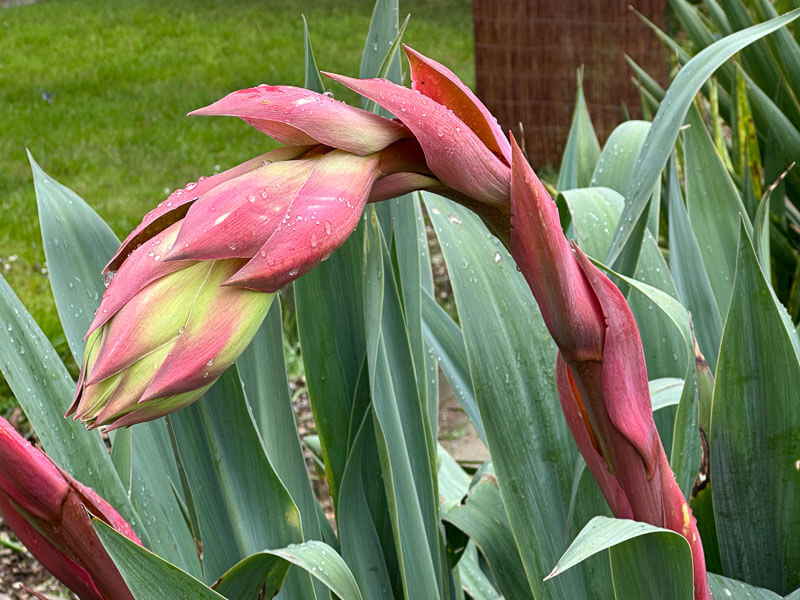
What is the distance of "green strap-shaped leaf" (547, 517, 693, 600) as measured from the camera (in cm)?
44

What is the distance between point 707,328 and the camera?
0.88 metres

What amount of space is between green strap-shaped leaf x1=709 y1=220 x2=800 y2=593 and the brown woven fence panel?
4077mm

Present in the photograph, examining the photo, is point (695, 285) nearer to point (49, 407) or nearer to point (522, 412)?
point (522, 412)

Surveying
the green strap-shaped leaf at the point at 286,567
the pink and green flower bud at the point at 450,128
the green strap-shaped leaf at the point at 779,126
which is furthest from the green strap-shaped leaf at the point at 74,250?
the green strap-shaped leaf at the point at 779,126

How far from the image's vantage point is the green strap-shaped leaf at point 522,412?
675mm

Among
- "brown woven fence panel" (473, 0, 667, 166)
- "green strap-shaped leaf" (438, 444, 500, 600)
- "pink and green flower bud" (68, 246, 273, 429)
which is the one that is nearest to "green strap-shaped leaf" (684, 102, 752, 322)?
"green strap-shaped leaf" (438, 444, 500, 600)

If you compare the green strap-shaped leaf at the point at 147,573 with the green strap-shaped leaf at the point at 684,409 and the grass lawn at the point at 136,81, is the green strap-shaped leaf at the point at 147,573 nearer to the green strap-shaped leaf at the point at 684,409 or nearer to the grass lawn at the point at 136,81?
the green strap-shaped leaf at the point at 684,409

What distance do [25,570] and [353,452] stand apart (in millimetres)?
1634

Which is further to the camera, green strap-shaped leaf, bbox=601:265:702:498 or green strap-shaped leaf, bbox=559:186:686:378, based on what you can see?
green strap-shaped leaf, bbox=559:186:686:378

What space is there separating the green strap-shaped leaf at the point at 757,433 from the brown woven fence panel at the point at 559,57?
4077 millimetres

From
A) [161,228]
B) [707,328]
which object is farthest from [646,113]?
[161,228]

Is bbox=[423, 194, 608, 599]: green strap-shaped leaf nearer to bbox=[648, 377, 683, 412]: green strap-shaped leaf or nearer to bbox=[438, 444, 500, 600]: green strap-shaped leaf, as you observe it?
bbox=[648, 377, 683, 412]: green strap-shaped leaf

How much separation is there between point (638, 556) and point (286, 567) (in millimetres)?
203

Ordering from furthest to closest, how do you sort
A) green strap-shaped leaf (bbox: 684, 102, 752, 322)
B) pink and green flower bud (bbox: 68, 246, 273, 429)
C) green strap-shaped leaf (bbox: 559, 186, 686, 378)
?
1. green strap-shaped leaf (bbox: 684, 102, 752, 322)
2. green strap-shaped leaf (bbox: 559, 186, 686, 378)
3. pink and green flower bud (bbox: 68, 246, 273, 429)
